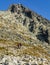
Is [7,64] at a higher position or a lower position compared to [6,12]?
lower

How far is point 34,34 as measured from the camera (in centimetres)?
13012

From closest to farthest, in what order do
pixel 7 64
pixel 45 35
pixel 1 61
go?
pixel 7 64
pixel 1 61
pixel 45 35

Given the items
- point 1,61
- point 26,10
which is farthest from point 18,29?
point 1,61

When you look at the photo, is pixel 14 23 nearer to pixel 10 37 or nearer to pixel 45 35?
pixel 45 35

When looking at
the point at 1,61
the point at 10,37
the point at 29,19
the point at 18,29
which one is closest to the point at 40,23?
the point at 29,19

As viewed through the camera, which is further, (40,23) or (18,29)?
(40,23)

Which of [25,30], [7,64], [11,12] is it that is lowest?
[7,64]

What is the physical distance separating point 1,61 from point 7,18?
103 m

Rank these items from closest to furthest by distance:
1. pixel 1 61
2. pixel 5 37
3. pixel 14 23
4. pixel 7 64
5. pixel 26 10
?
pixel 7 64, pixel 1 61, pixel 5 37, pixel 14 23, pixel 26 10

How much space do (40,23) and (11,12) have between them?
72.5 ft

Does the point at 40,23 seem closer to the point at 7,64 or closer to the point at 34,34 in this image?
the point at 34,34

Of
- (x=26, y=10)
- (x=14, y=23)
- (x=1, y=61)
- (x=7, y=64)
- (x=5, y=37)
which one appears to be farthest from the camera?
(x=26, y=10)

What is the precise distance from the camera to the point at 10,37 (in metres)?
102

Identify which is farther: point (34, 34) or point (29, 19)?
point (29, 19)
